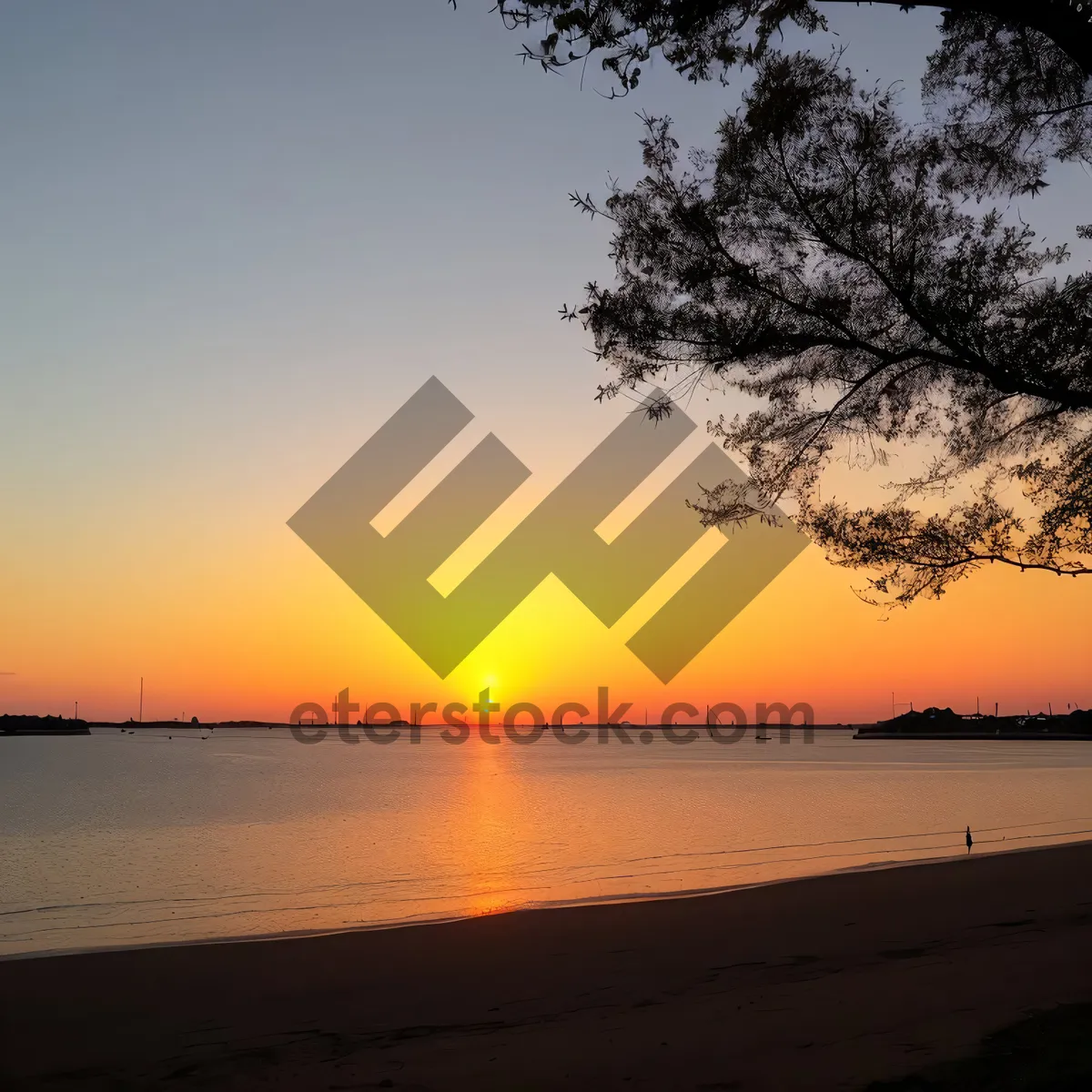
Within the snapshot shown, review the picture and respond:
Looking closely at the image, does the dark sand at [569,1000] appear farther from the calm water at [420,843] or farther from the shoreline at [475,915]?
the calm water at [420,843]

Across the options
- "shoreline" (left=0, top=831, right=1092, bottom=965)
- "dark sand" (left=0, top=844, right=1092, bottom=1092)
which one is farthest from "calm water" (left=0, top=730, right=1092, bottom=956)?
"dark sand" (left=0, top=844, right=1092, bottom=1092)

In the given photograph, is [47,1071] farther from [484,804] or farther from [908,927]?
[484,804]

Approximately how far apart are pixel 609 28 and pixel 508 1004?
9797 mm

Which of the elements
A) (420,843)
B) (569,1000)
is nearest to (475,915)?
(569,1000)

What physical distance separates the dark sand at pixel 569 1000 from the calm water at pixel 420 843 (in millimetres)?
4437

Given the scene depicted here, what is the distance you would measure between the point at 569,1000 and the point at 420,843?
2583 centimetres

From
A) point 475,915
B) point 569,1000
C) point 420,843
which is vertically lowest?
point 420,843

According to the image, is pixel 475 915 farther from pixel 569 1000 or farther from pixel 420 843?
pixel 420 843

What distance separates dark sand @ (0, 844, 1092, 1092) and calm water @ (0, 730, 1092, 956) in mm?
4437

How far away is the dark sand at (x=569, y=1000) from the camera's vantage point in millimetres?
8094

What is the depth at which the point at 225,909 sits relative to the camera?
20.0 metres

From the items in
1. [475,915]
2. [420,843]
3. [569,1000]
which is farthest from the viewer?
[420,843]

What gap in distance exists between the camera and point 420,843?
116ft

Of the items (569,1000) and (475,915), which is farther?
(475,915)
